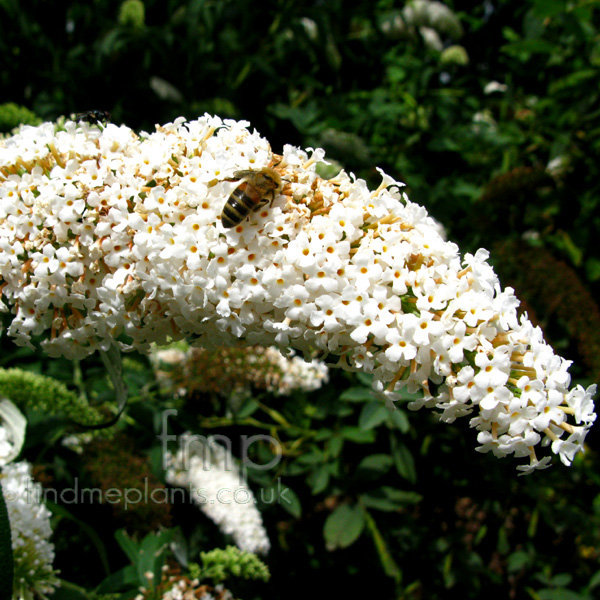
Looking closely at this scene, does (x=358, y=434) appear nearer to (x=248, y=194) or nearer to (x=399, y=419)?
(x=399, y=419)

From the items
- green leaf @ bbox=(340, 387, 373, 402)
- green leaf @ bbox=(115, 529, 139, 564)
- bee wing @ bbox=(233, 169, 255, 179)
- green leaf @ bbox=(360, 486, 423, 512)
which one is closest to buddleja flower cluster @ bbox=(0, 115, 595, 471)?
bee wing @ bbox=(233, 169, 255, 179)

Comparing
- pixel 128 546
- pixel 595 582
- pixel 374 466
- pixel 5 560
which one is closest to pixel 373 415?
pixel 374 466

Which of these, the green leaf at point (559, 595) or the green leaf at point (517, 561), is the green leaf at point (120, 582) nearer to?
the green leaf at point (517, 561)

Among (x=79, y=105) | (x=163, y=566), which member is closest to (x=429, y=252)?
(x=163, y=566)

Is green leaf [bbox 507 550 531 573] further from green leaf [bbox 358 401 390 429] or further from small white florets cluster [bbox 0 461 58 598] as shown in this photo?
small white florets cluster [bbox 0 461 58 598]

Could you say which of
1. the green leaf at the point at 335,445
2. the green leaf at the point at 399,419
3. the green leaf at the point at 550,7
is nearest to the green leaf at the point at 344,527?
the green leaf at the point at 335,445

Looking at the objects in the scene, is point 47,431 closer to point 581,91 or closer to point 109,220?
point 109,220
